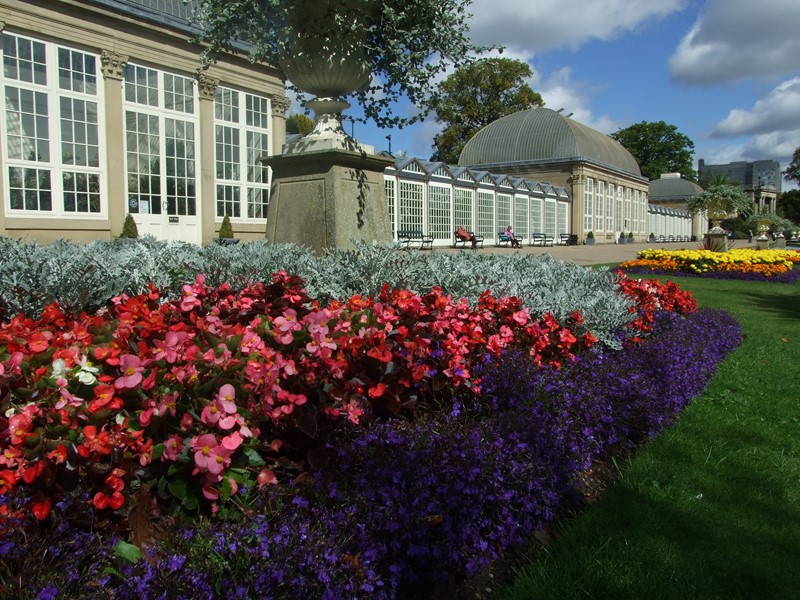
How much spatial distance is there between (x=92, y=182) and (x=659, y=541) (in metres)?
17.6

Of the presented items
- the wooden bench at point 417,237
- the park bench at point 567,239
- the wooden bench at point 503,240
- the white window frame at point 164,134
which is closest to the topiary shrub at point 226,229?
the white window frame at point 164,134

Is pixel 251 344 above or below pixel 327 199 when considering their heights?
below

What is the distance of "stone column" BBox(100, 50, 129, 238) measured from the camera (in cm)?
1655

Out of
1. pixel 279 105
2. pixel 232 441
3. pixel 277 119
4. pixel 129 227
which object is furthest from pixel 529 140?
pixel 232 441

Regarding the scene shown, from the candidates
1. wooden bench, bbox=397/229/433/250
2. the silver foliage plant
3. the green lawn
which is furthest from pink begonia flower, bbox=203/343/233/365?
wooden bench, bbox=397/229/433/250

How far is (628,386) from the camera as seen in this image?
3277mm

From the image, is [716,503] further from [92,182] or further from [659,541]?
[92,182]

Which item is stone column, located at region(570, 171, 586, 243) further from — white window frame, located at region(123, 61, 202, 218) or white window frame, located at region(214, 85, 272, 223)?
white window frame, located at region(123, 61, 202, 218)

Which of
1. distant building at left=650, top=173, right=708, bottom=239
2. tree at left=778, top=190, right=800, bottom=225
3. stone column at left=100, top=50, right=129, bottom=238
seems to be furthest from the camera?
tree at left=778, top=190, right=800, bottom=225

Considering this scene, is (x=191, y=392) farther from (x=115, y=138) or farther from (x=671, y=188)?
(x=671, y=188)

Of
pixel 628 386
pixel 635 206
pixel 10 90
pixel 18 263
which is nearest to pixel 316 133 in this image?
pixel 18 263

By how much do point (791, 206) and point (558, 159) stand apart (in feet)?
210

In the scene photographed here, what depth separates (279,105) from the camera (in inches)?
842

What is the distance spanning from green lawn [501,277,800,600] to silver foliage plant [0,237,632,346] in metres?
0.99
